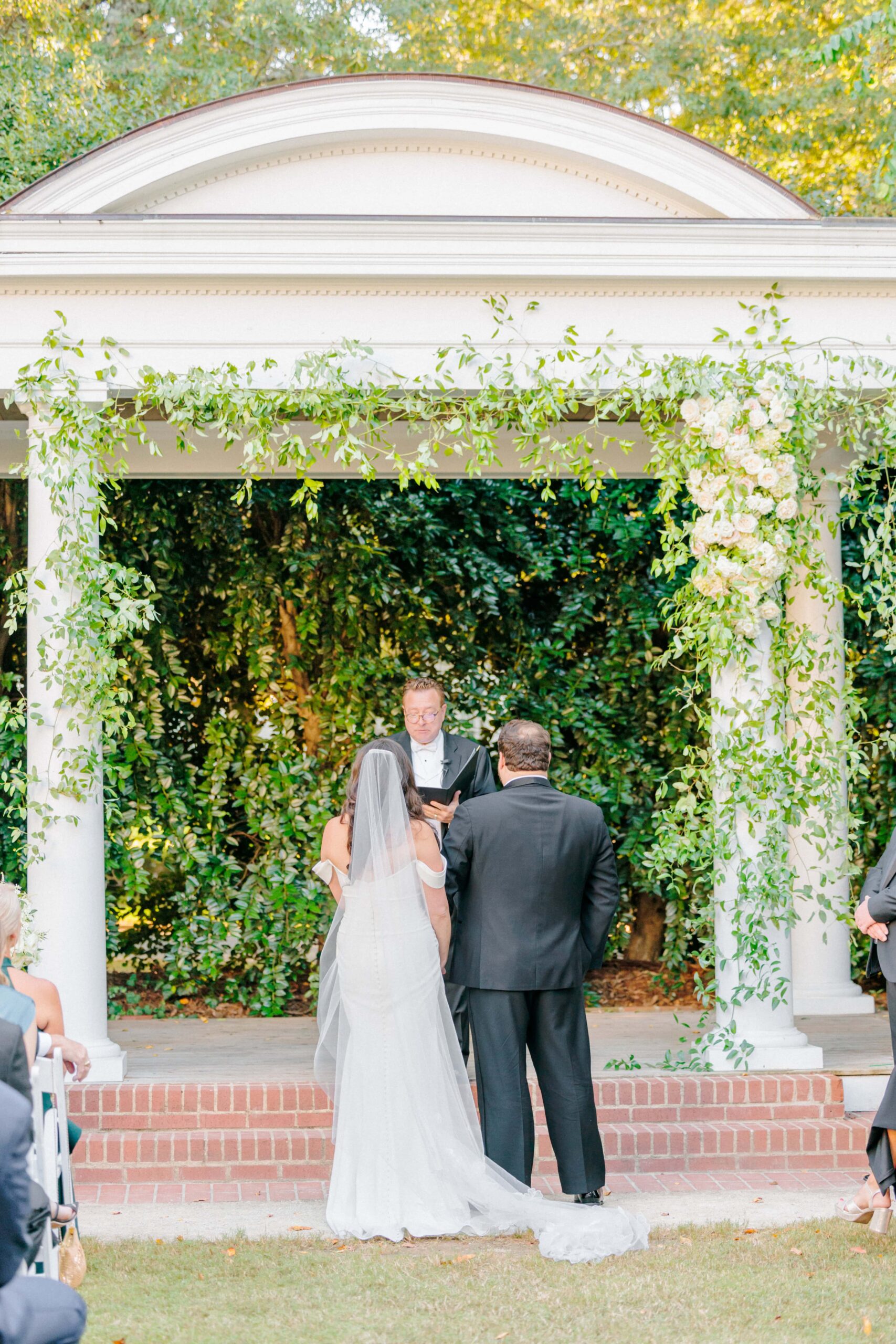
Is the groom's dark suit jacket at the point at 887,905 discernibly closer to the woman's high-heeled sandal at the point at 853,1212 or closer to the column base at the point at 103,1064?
the woman's high-heeled sandal at the point at 853,1212

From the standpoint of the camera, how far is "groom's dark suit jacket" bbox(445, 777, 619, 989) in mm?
4297

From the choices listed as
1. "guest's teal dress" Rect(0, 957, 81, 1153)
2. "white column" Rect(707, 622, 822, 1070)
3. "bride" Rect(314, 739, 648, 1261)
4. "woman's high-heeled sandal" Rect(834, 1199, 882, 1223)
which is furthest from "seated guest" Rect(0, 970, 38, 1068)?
"white column" Rect(707, 622, 822, 1070)

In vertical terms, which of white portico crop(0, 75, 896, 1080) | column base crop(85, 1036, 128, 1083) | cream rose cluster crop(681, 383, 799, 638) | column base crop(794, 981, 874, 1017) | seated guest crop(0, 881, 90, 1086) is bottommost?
column base crop(794, 981, 874, 1017)

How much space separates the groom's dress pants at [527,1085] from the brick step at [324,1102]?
0.82 m

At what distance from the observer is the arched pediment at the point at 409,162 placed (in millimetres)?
5316

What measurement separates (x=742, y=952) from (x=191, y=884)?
11.6 feet

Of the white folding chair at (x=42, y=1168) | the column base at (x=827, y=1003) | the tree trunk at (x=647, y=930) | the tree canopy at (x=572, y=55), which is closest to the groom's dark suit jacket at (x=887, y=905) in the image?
the column base at (x=827, y=1003)

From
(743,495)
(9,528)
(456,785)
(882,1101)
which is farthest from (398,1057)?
(9,528)

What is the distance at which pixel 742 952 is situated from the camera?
204 inches

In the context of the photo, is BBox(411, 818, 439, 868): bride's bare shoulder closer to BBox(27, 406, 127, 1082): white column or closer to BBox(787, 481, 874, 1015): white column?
BBox(27, 406, 127, 1082): white column

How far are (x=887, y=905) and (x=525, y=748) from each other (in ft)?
4.24

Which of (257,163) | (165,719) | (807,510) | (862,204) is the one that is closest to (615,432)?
(807,510)

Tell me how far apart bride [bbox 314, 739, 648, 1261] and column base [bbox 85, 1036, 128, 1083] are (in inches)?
47.1

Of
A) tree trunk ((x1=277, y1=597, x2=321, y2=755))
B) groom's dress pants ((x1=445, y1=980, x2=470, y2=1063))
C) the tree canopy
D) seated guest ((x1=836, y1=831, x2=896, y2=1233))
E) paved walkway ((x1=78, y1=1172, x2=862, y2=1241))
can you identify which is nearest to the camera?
seated guest ((x1=836, y1=831, x2=896, y2=1233))
